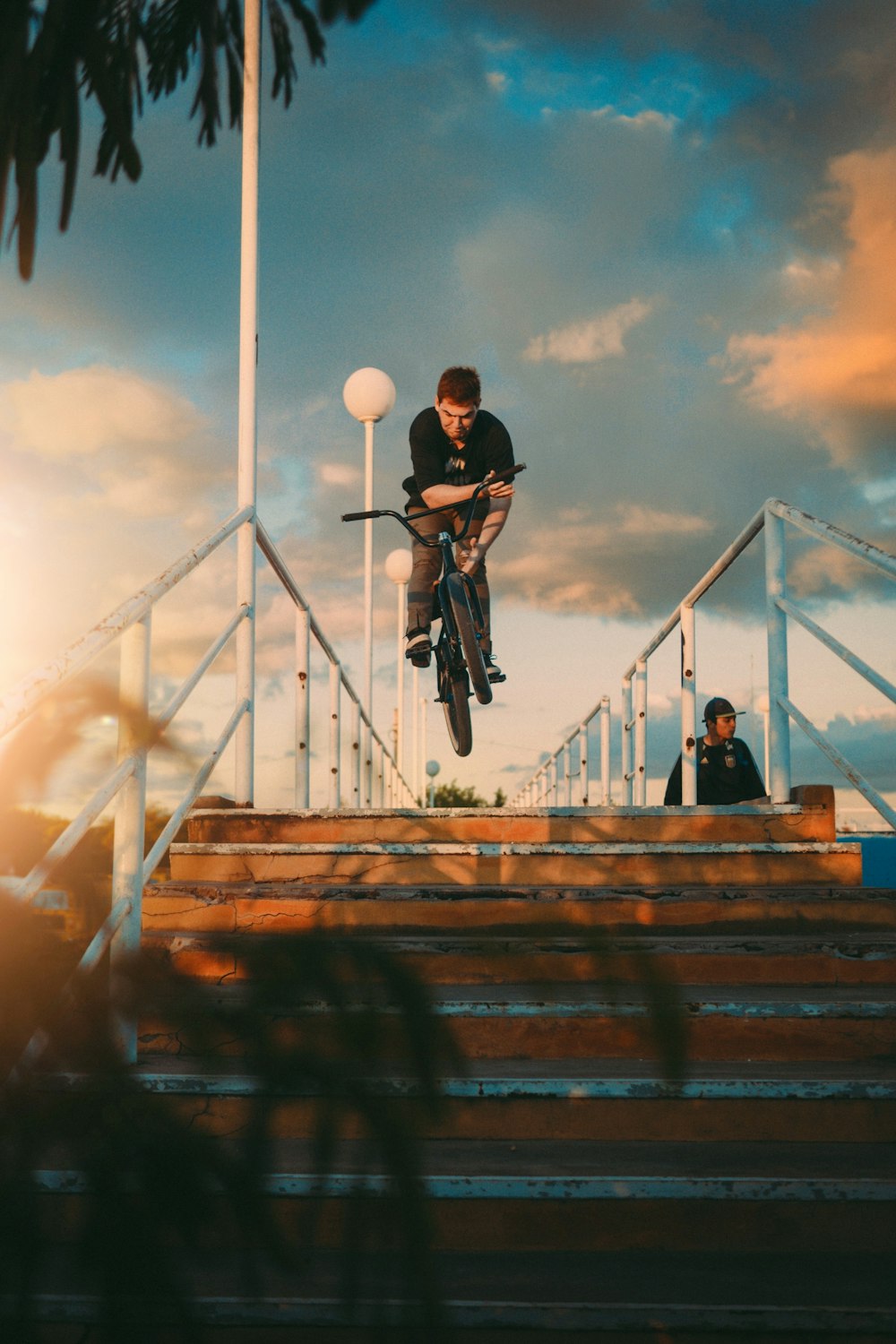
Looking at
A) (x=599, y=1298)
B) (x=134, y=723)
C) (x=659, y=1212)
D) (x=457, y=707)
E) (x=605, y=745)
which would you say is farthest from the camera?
(x=605, y=745)

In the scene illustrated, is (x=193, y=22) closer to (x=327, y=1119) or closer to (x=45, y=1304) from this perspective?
(x=327, y=1119)

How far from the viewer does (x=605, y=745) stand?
789 centimetres

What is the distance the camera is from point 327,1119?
80cm

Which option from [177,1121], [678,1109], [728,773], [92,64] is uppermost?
[92,64]

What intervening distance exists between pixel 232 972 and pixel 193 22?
80cm

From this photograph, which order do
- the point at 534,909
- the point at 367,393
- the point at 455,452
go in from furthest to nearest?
1. the point at 367,393
2. the point at 455,452
3. the point at 534,909

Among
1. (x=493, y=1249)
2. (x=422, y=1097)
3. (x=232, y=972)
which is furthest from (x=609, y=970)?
(x=493, y=1249)

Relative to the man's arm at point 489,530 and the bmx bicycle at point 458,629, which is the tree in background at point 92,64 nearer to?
the bmx bicycle at point 458,629

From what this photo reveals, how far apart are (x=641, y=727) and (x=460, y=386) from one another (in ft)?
7.46

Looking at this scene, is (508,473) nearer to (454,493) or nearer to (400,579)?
(454,493)

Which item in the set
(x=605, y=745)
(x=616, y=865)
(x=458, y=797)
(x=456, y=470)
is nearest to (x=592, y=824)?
(x=616, y=865)

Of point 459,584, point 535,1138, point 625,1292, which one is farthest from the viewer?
point 459,584

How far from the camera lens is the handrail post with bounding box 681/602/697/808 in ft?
15.4

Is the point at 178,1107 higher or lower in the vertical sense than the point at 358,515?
lower
